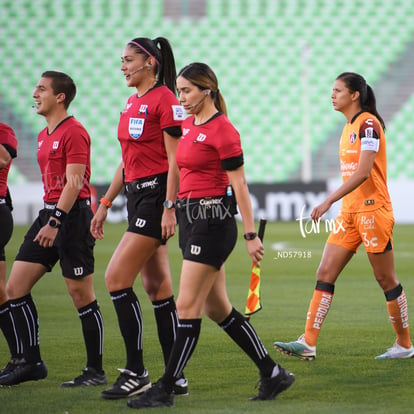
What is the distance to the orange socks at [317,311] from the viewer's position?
7137mm

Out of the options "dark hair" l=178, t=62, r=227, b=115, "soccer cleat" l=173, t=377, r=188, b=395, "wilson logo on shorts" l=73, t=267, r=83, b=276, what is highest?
"dark hair" l=178, t=62, r=227, b=115

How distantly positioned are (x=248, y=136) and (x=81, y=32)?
6.69 metres

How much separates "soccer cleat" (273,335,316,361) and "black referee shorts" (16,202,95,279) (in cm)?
167

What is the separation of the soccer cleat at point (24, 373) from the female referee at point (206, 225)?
109 centimetres

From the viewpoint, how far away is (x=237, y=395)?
19.0ft

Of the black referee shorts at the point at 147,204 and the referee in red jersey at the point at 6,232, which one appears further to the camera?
the referee in red jersey at the point at 6,232

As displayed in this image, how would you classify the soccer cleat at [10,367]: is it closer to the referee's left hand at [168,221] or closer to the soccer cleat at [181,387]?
the soccer cleat at [181,387]

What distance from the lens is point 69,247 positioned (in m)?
6.15

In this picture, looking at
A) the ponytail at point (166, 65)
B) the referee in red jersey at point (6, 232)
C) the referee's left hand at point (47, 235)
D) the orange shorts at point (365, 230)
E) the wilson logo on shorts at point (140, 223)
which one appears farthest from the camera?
the orange shorts at point (365, 230)

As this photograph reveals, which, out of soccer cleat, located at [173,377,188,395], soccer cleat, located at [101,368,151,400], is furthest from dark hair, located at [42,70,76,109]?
soccer cleat, located at [173,377,188,395]

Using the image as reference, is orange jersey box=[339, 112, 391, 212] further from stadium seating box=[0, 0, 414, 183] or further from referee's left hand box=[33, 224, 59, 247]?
stadium seating box=[0, 0, 414, 183]

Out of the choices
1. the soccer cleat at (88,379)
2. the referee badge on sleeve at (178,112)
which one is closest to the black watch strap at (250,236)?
the referee badge on sleeve at (178,112)

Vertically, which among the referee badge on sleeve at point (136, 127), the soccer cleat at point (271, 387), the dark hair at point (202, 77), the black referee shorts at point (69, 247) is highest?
the dark hair at point (202, 77)

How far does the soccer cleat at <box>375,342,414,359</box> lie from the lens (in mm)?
7137
